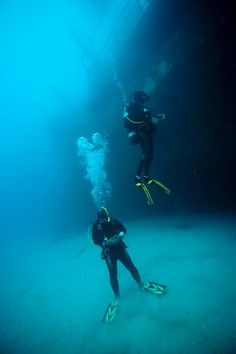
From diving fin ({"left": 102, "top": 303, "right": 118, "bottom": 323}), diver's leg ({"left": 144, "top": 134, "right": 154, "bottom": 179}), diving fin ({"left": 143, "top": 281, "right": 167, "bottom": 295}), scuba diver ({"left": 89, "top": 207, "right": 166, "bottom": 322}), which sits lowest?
diving fin ({"left": 102, "top": 303, "right": 118, "bottom": 323})

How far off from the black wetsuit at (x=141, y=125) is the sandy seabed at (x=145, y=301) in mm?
2766

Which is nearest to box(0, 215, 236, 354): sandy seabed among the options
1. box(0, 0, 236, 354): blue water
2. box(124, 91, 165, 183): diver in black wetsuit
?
box(0, 0, 236, 354): blue water

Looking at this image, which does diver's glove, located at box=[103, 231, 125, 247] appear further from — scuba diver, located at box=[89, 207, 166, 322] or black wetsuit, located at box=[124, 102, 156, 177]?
black wetsuit, located at box=[124, 102, 156, 177]

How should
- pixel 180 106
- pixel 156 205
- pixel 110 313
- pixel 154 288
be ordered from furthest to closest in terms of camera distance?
pixel 156 205 → pixel 180 106 → pixel 154 288 → pixel 110 313

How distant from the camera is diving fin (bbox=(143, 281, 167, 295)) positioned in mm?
6197

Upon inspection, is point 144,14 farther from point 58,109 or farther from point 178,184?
point 58,109

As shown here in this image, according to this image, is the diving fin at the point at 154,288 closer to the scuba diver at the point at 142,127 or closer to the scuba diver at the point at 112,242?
the scuba diver at the point at 112,242

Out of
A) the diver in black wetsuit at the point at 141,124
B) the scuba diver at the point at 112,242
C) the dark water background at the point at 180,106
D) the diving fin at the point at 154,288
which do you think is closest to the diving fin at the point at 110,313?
the scuba diver at the point at 112,242

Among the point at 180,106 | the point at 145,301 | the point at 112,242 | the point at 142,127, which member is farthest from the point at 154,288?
the point at 180,106

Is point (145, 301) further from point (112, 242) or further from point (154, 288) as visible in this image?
point (112, 242)

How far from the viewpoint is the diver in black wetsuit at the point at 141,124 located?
5996 millimetres

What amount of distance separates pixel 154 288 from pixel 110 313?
1133mm

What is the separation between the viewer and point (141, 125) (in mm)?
6051

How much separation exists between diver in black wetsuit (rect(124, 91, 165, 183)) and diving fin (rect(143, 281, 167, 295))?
2467 mm
